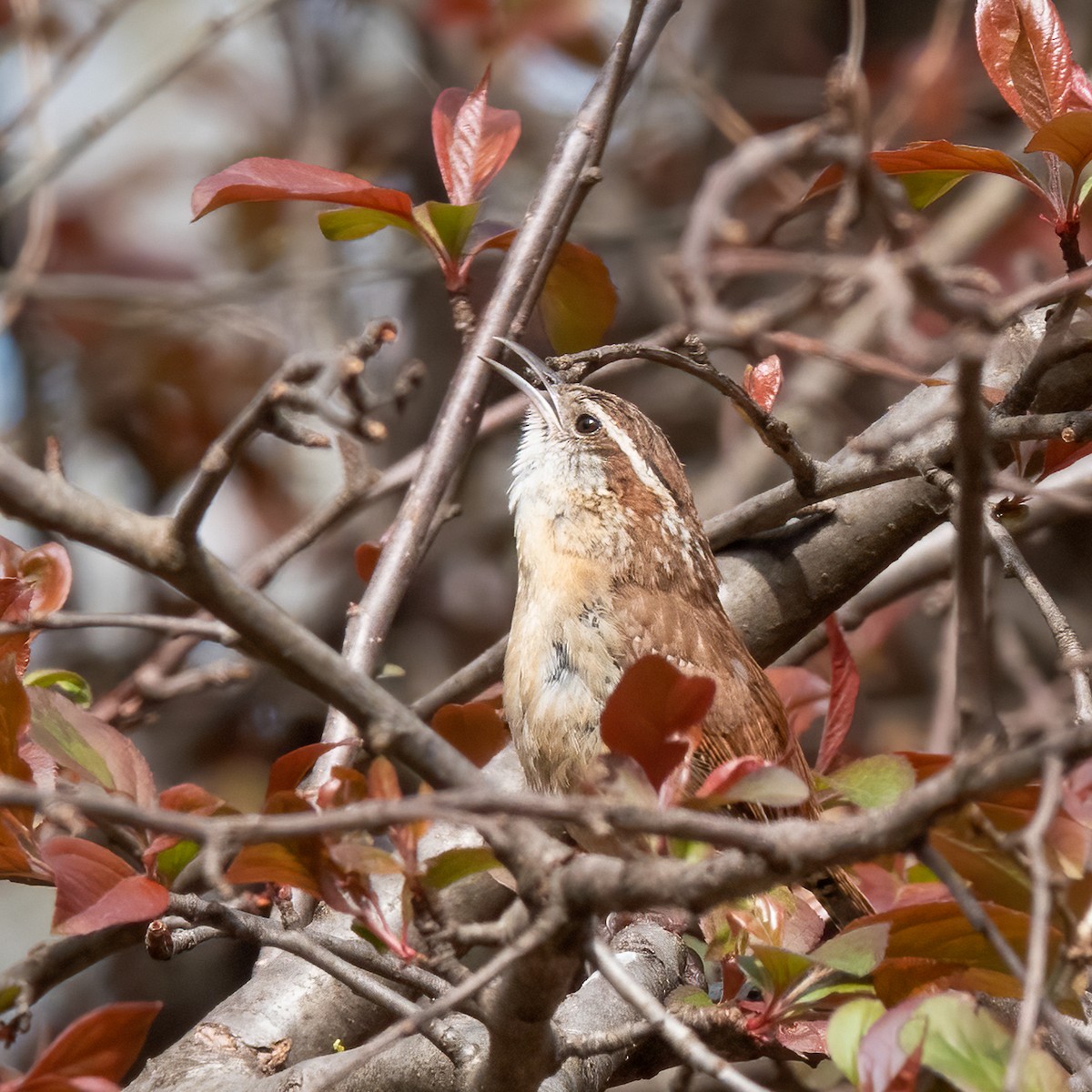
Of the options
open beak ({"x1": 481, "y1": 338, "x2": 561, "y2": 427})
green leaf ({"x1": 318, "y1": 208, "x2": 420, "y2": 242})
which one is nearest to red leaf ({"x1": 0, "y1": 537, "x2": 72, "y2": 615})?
green leaf ({"x1": 318, "y1": 208, "x2": 420, "y2": 242})

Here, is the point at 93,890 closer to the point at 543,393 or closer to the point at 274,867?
the point at 274,867

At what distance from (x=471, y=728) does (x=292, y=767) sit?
70 centimetres

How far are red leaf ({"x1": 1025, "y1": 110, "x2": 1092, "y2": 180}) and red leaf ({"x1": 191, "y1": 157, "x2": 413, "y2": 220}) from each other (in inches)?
45.0

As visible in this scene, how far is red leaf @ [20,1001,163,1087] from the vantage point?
1.65 metres

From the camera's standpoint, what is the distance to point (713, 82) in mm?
6797

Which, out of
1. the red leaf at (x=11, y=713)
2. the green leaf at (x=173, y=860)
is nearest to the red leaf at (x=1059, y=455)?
the green leaf at (x=173, y=860)

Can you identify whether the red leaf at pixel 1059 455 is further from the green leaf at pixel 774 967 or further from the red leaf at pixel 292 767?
the red leaf at pixel 292 767

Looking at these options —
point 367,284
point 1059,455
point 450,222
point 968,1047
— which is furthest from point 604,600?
point 367,284

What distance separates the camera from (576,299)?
2934 mm

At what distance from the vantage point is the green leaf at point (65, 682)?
2.51 metres

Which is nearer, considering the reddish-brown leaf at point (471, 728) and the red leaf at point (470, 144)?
the reddish-brown leaf at point (471, 728)

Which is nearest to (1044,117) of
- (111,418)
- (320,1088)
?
(320,1088)

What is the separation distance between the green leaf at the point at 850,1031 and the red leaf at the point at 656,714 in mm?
381

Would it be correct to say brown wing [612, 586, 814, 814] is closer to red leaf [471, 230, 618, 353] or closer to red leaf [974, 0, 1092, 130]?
red leaf [471, 230, 618, 353]
